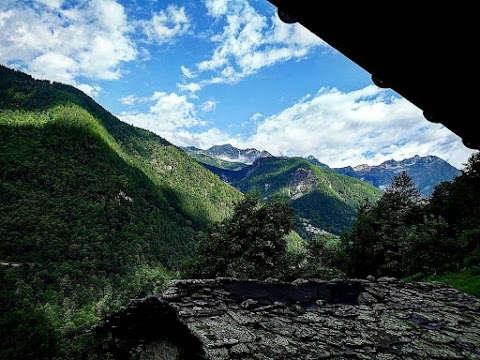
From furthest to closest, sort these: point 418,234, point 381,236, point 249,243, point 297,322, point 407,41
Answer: point 381,236
point 418,234
point 249,243
point 297,322
point 407,41

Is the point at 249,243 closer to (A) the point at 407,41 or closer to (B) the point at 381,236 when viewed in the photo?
(B) the point at 381,236

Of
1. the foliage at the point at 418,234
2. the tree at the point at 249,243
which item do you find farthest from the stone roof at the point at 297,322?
the foliage at the point at 418,234

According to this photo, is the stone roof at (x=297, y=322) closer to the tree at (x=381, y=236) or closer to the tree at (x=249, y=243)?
the tree at (x=249, y=243)

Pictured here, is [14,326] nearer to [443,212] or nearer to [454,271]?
[454,271]

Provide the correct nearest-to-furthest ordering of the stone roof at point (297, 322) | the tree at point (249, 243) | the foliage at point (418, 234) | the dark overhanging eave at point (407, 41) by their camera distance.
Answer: the dark overhanging eave at point (407, 41)
the stone roof at point (297, 322)
the tree at point (249, 243)
the foliage at point (418, 234)

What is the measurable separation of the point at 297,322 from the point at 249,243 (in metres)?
16.5

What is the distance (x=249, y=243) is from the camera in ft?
87.9

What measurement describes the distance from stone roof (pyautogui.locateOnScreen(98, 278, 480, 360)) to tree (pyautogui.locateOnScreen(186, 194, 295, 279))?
11976mm

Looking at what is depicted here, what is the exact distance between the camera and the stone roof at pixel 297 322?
8.84 metres

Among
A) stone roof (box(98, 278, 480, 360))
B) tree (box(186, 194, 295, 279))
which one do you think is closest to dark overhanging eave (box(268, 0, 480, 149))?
Result: stone roof (box(98, 278, 480, 360))

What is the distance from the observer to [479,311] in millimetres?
13336

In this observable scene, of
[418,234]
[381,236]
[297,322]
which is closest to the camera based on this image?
[297,322]

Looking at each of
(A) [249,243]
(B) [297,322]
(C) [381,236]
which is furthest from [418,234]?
(B) [297,322]

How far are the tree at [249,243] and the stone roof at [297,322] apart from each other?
11976mm
